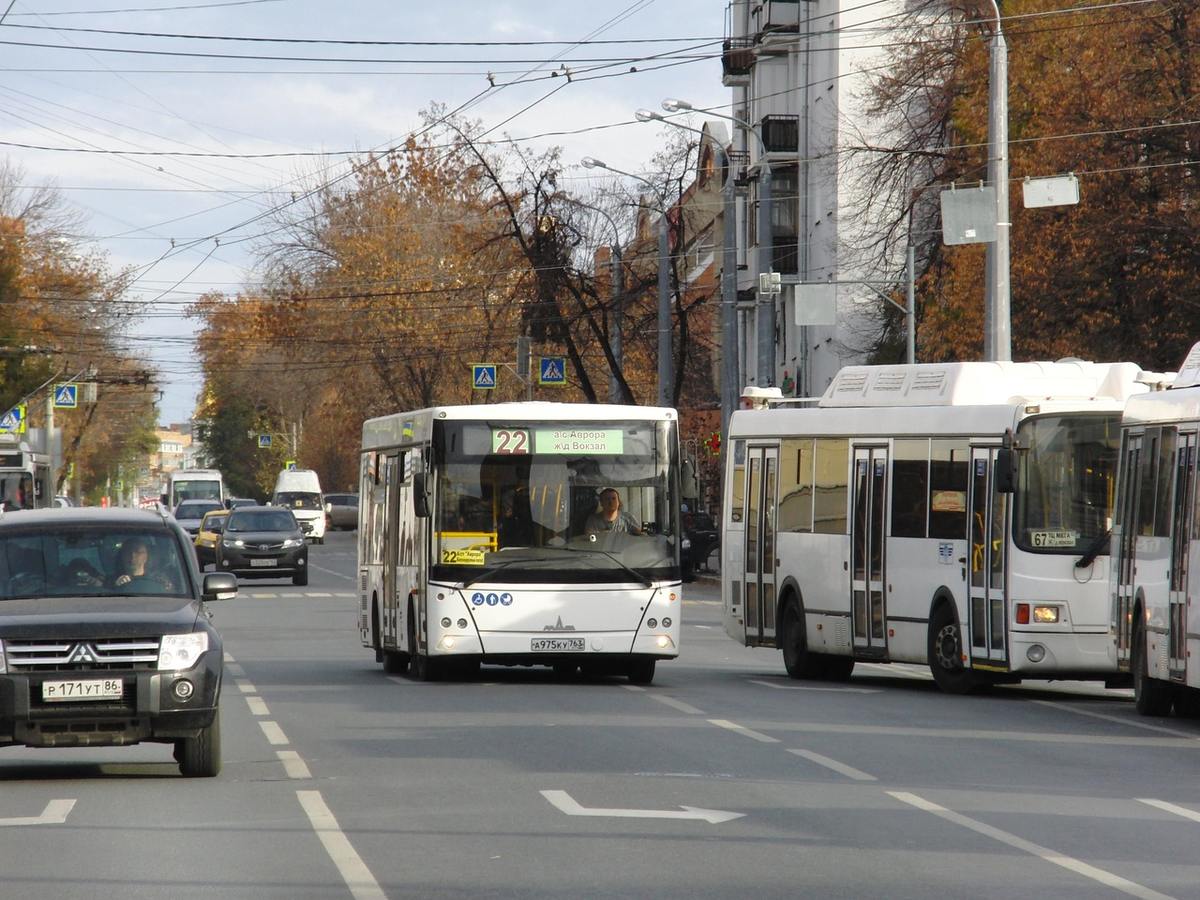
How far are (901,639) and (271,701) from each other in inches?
232

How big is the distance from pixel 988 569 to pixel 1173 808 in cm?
770

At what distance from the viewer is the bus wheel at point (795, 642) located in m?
21.6

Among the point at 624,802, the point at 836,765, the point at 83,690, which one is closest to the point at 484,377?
the point at 836,765

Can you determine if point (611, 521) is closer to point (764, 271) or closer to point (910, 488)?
point (910, 488)

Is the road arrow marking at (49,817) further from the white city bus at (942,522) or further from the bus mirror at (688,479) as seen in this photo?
the bus mirror at (688,479)

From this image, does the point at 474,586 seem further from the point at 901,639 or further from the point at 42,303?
the point at 42,303

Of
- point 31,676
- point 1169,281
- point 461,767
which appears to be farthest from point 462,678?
point 1169,281

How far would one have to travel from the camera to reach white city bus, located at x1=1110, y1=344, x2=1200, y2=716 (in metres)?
16.1

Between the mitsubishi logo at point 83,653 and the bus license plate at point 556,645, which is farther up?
the mitsubishi logo at point 83,653

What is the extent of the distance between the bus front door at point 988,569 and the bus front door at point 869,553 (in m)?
1.42

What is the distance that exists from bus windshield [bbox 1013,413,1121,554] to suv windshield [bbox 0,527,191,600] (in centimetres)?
839

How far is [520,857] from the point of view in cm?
922

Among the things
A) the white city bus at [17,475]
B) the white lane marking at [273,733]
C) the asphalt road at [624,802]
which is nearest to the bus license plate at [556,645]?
the asphalt road at [624,802]

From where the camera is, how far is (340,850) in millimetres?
9531
